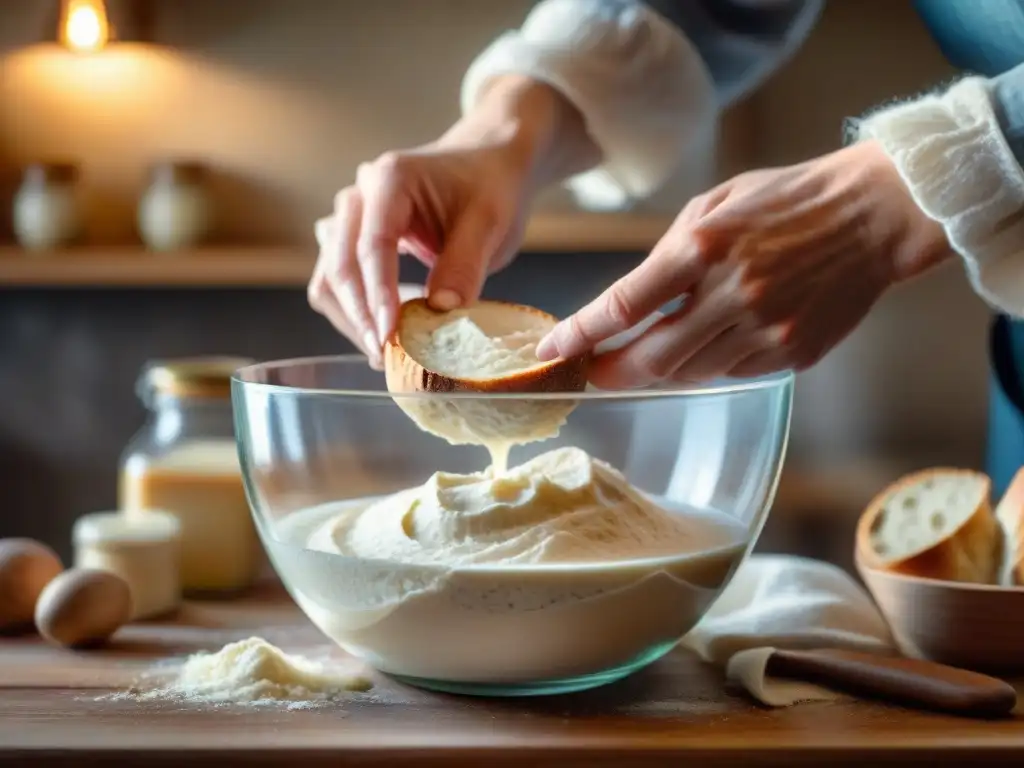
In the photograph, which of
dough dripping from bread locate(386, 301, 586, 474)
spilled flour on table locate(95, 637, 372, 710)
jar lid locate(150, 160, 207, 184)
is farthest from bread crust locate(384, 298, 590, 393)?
jar lid locate(150, 160, 207, 184)

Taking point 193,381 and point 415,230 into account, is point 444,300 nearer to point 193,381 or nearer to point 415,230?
point 415,230

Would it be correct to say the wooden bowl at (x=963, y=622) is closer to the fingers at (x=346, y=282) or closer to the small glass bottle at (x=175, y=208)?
the fingers at (x=346, y=282)

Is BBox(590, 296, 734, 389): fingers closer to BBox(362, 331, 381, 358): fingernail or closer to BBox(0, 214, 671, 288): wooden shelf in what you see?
BBox(362, 331, 381, 358): fingernail

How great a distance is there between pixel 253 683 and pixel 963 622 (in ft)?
1.55

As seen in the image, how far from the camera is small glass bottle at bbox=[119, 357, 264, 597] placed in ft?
3.58

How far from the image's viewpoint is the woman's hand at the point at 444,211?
35.1 inches

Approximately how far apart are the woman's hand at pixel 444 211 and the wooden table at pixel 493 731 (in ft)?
0.93

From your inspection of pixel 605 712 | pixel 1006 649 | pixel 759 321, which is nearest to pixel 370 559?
pixel 605 712

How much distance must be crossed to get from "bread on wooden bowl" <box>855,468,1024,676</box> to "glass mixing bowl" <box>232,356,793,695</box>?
4.9 inches

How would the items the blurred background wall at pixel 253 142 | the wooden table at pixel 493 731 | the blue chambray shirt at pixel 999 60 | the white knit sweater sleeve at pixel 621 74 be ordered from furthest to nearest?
the blurred background wall at pixel 253 142, the white knit sweater sleeve at pixel 621 74, the blue chambray shirt at pixel 999 60, the wooden table at pixel 493 731

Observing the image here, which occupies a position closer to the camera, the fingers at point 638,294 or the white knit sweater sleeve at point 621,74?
the fingers at point 638,294

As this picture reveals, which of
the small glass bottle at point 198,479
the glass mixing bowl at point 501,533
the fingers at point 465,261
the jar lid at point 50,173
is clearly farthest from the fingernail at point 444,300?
the jar lid at point 50,173

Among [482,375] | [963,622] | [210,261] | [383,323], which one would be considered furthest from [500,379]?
[210,261]

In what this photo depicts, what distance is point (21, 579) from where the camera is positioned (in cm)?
92
